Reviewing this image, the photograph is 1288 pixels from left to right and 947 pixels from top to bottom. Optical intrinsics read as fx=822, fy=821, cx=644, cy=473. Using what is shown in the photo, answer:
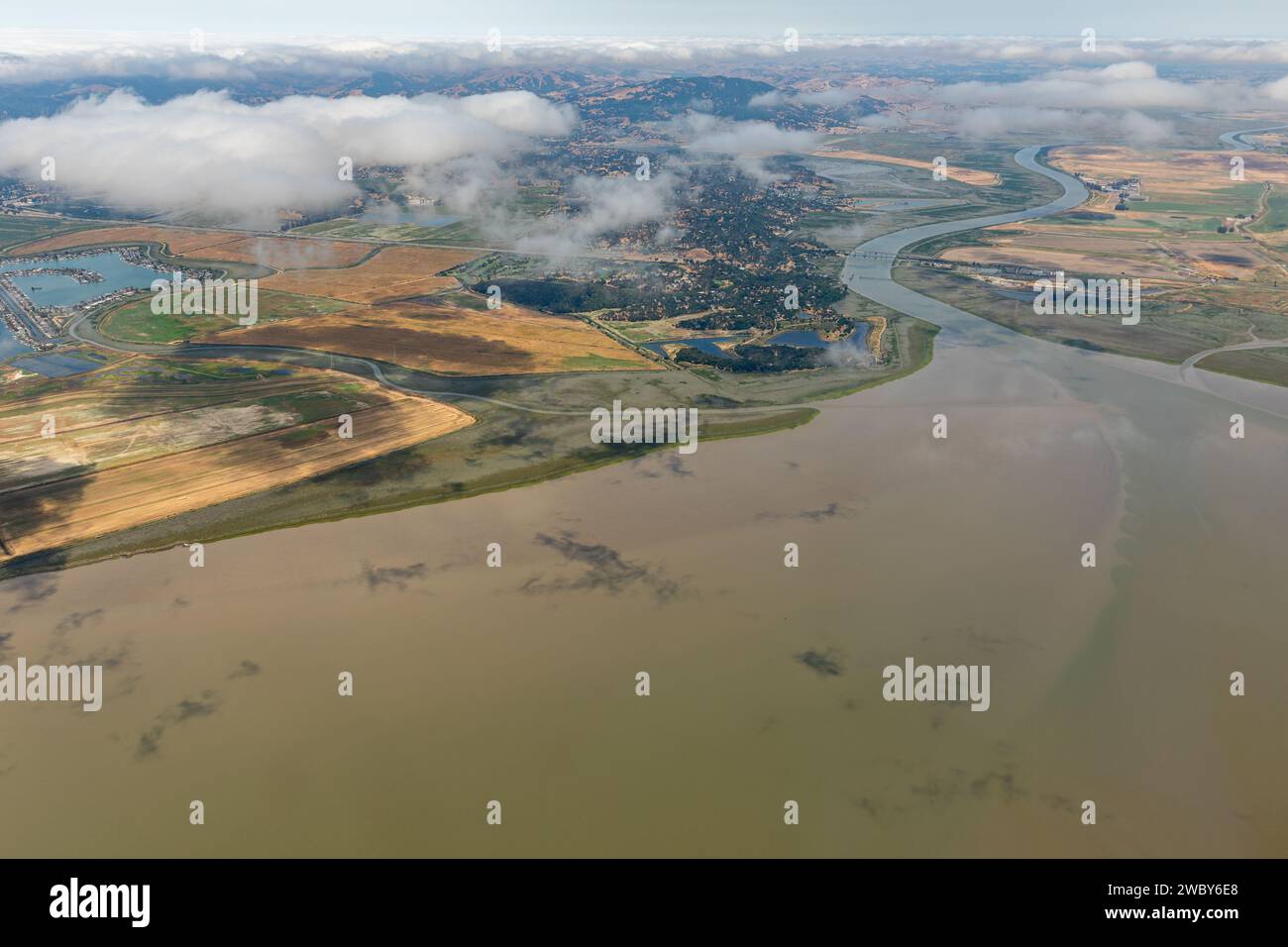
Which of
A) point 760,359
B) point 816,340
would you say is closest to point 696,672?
point 760,359

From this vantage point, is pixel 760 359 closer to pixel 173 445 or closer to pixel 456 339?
pixel 456 339

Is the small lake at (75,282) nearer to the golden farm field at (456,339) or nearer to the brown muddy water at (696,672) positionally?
the golden farm field at (456,339)

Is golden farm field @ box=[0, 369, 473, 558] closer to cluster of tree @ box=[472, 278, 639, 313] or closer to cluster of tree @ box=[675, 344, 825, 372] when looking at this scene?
cluster of tree @ box=[675, 344, 825, 372]

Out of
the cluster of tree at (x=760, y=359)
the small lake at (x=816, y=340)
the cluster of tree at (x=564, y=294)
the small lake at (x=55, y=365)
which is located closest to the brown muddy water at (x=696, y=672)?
the cluster of tree at (x=760, y=359)

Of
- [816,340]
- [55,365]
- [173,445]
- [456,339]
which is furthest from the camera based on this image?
[816,340]
